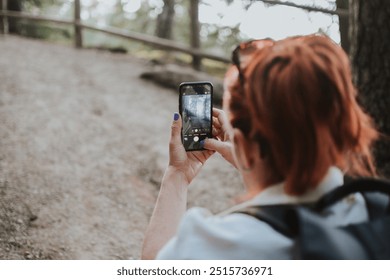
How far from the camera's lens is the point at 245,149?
0.92m

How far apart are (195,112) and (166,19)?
7862 mm

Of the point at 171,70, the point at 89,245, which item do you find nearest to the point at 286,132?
the point at 89,245

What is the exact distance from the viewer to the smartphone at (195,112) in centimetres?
139

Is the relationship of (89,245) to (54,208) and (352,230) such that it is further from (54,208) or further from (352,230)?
(352,230)

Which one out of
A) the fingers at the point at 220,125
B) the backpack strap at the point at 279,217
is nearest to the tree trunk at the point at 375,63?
the fingers at the point at 220,125

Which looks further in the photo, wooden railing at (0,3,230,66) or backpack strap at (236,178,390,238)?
wooden railing at (0,3,230,66)

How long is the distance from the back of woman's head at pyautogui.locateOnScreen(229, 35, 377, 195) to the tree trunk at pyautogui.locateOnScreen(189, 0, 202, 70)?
5855 millimetres

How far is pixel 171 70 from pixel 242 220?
5420 millimetres

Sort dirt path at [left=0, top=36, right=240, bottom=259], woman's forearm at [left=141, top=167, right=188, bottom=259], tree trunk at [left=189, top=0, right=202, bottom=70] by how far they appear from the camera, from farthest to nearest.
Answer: tree trunk at [left=189, top=0, right=202, bottom=70] → dirt path at [left=0, top=36, right=240, bottom=259] → woman's forearm at [left=141, top=167, right=188, bottom=259]

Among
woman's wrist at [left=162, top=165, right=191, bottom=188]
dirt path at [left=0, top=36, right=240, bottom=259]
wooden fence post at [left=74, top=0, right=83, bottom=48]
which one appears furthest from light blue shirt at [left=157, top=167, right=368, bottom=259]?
wooden fence post at [left=74, top=0, right=83, bottom=48]

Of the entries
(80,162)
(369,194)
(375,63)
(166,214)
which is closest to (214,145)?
(166,214)

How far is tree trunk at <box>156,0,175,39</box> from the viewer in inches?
349

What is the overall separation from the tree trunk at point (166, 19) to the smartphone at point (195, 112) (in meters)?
7.70

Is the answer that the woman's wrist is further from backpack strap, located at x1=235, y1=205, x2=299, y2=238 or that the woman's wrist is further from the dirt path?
the dirt path
